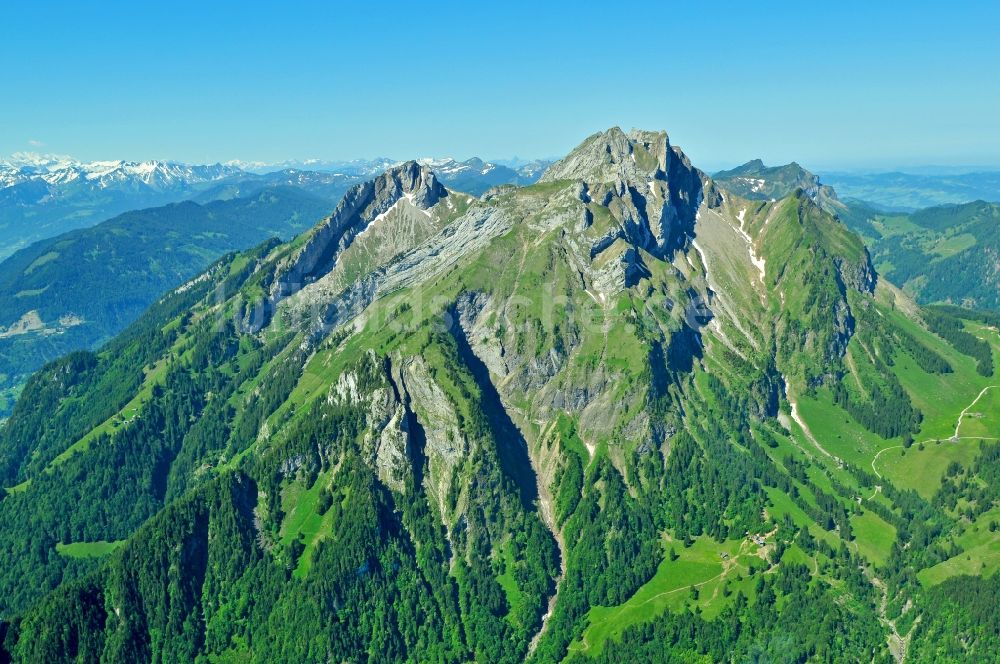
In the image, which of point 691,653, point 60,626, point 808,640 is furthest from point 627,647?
point 60,626

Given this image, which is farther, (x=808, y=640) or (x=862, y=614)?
(x=862, y=614)

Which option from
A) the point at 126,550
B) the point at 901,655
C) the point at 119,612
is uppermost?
the point at 126,550

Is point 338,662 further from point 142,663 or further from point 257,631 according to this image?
point 142,663

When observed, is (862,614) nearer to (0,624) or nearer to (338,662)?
(338,662)

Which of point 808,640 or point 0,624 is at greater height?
point 0,624

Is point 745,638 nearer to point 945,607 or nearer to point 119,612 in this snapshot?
point 945,607

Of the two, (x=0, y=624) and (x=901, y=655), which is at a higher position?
(x=0, y=624)

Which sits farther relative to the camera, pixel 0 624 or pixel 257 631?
pixel 257 631

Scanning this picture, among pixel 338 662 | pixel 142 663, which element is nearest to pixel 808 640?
pixel 338 662
